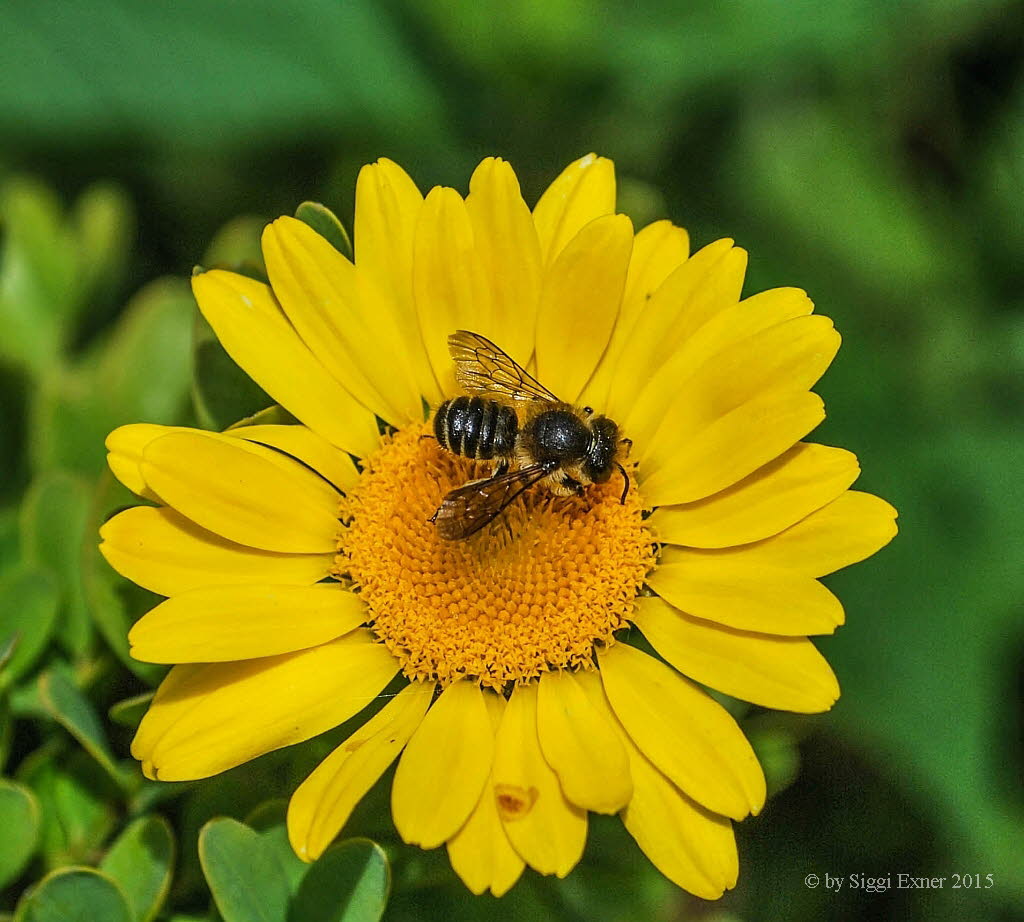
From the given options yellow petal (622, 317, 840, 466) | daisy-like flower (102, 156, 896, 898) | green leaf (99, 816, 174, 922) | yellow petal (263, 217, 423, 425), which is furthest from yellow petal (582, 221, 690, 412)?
green leaf (99, 816, 174, 922)

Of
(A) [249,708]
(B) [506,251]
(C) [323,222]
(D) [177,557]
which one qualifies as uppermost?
(B) [506,251]

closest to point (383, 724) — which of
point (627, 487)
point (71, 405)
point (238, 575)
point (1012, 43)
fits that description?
point (238, 575)

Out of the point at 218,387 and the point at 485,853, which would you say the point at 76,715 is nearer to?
the point at 218,387

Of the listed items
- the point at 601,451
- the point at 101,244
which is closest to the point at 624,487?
the point at 601,451

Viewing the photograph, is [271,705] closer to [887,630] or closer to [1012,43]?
[887,630]

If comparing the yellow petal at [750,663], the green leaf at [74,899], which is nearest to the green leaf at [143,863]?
the green leaf at [74,899]

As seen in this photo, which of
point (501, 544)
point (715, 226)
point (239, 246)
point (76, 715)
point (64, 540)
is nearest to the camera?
point (76, 715)
